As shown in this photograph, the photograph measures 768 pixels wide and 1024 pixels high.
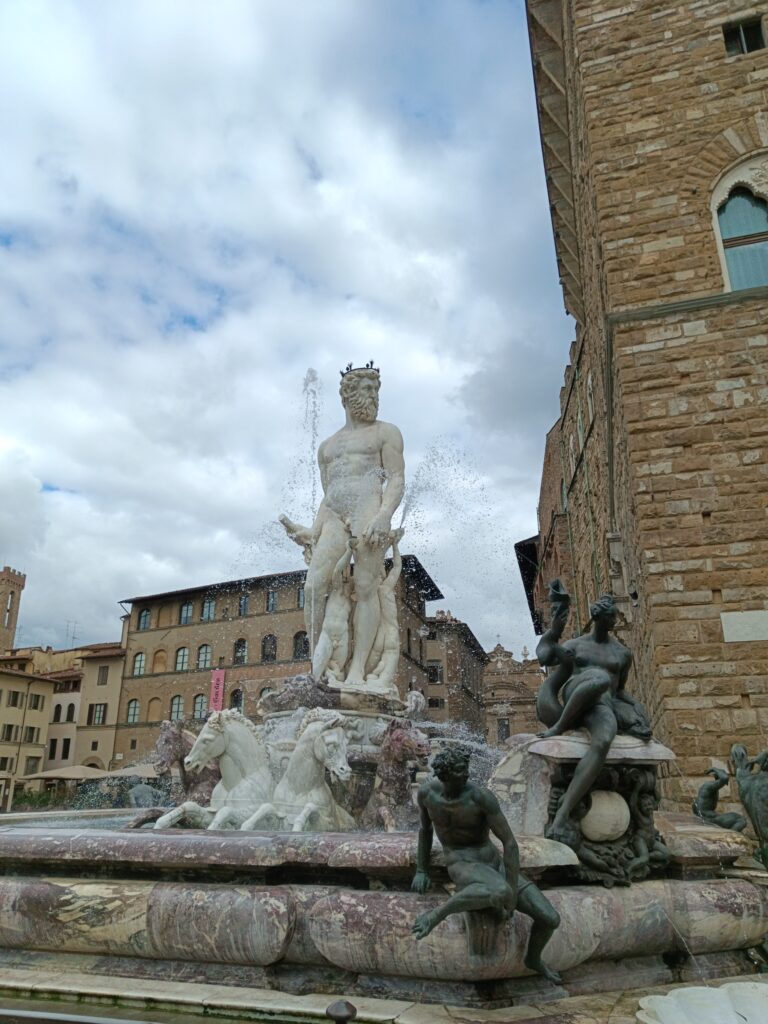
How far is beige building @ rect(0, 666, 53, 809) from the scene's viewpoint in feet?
146

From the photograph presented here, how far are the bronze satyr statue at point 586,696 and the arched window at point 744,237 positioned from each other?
23.2 feet

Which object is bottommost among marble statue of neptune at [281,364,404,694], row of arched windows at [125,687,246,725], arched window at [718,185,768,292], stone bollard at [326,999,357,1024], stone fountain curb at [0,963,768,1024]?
stone fountain curb at [0,963,768,1024]

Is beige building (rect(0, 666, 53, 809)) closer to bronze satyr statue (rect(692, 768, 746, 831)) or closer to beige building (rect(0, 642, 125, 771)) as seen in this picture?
beige building (rect(0, 642, 125, 771))

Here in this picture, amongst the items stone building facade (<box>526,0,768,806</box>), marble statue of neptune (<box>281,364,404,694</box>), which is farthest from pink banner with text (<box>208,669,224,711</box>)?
marble statue of neptune (<box>281,364,404,694</box>)

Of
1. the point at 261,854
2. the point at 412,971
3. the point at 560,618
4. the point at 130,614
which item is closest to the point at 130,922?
the point at 261,854

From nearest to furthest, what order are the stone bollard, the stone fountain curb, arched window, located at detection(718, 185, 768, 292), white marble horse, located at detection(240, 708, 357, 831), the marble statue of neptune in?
the stone bollard
the stone fountain curb
white marble horse, located at detection(240, 708, 357, 831)
the marble statue of neptune
arched window, located at detection(718, 185, 768, 292)

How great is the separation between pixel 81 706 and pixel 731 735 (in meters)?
46.9

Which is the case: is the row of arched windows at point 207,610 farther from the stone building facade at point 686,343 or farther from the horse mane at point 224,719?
the horse mane at point 224,719

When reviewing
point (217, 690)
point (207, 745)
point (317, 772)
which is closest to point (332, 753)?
point (317, 772)

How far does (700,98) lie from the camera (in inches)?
405

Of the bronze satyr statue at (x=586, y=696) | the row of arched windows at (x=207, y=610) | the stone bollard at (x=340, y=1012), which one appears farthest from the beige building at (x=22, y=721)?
the stone bollard at (x=340, y=1012)

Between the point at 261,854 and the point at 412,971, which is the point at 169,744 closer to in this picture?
the point at 261,854

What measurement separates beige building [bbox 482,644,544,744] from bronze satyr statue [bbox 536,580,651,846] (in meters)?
40.6

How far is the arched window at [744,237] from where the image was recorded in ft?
30.8
